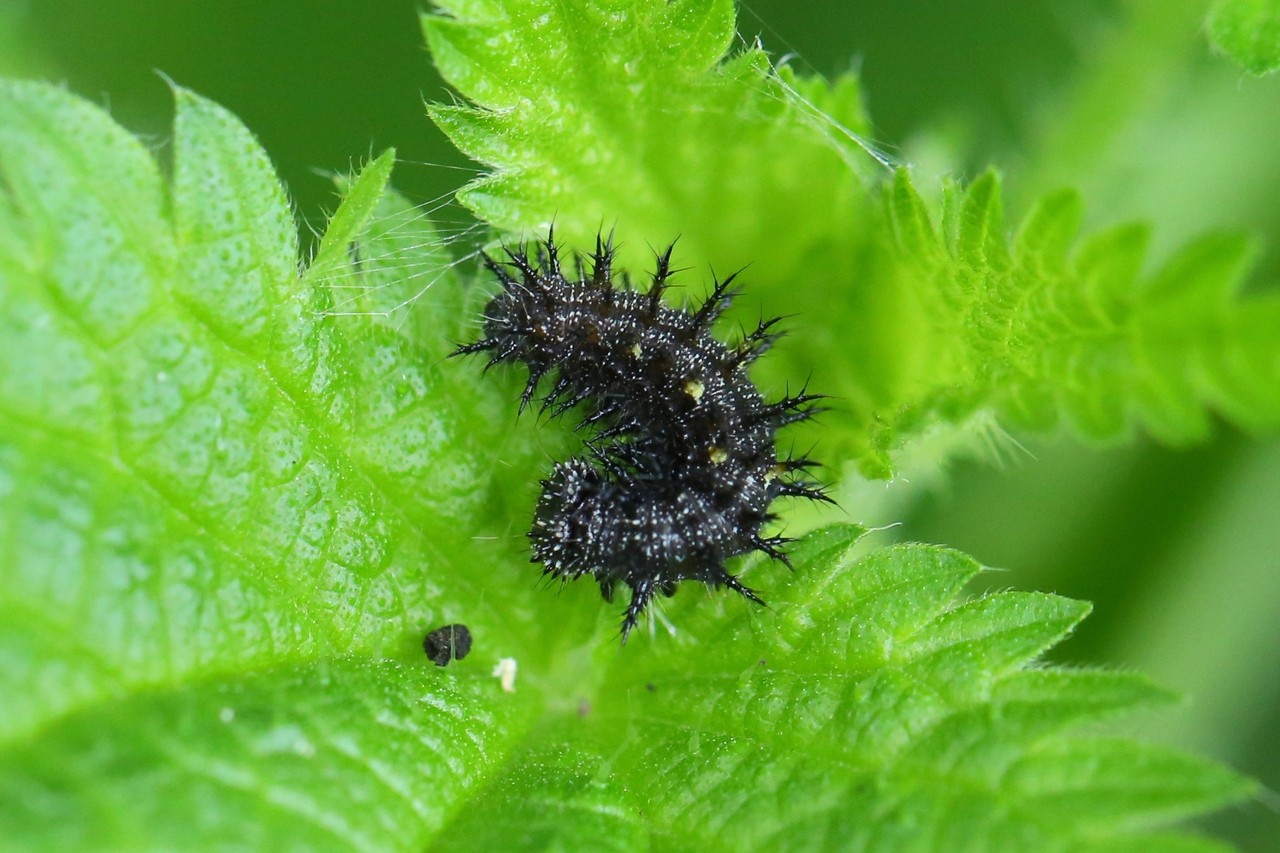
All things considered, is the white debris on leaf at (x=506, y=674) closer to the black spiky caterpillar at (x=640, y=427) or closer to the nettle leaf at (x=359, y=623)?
the nettle leaf at (x=359, y=623)

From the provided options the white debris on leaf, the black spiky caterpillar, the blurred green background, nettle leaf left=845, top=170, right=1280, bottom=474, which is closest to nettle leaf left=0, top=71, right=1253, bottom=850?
the white debris on leaf

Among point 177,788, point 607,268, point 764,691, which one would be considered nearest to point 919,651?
point 764,691

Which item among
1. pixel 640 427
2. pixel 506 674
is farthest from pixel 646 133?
pixel 506 674

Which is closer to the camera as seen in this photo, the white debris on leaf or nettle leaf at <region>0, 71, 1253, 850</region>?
nettle leaf at <region>0, 71, 1253, 850</region>

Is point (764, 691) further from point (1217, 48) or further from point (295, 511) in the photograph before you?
point (1217, 48)

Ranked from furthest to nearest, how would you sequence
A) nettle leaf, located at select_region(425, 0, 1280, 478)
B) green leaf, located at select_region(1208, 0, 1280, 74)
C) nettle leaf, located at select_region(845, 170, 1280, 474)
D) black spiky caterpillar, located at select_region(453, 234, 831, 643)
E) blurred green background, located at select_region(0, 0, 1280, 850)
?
blurred green background, located at select_region(0, 0, 1280, 850), black spiky caterpillar, located at select_region(453, 234, 831, 643), green leaf, located at select_region(1208, 0, 1280, 74), nettle leaf, located at select_region(425, 0, 1280, 478), nettle leaf, located at select_region(845, 170, 1280, 474)

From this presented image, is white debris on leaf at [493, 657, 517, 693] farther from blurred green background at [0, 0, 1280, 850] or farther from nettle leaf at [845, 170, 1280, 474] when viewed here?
blurred green background at [0, 0, 1280, 850]
